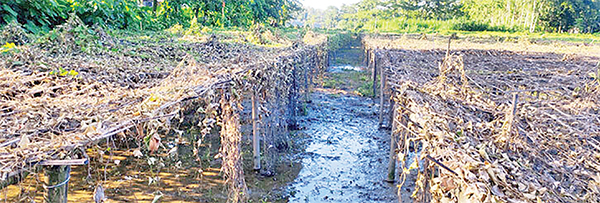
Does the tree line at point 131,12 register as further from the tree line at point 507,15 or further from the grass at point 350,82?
the tree line at point 507,15

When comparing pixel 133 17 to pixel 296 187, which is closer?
pixel 296 187

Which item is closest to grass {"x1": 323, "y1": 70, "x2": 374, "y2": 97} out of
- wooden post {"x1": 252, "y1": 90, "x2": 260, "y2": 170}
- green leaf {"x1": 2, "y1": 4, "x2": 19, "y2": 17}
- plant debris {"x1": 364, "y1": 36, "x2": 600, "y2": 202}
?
wooden post {"x1": 252, "y1": 90, "x2": 260, "y2": 170}

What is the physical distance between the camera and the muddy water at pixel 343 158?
20.6 feet

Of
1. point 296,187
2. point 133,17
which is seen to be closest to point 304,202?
point 296,187

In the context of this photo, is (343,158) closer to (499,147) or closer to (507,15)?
(499,147)

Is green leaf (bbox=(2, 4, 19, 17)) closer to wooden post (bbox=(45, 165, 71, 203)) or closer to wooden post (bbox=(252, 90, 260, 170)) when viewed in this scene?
wooden post (bbox=(252, 90, 260, 170))

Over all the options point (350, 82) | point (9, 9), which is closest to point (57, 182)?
point (9, 9)

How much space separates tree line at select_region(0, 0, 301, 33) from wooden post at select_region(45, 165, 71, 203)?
554 centimetres

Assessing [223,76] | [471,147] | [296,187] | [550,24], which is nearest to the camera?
[471,147]


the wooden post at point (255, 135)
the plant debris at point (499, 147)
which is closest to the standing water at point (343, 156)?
the wooden post at point (255, 135)

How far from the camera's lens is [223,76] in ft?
16.8

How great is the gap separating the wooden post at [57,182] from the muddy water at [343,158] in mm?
3709

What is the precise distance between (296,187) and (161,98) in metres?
3.19

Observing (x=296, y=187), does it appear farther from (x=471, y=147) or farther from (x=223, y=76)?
(x=471, y=147)
